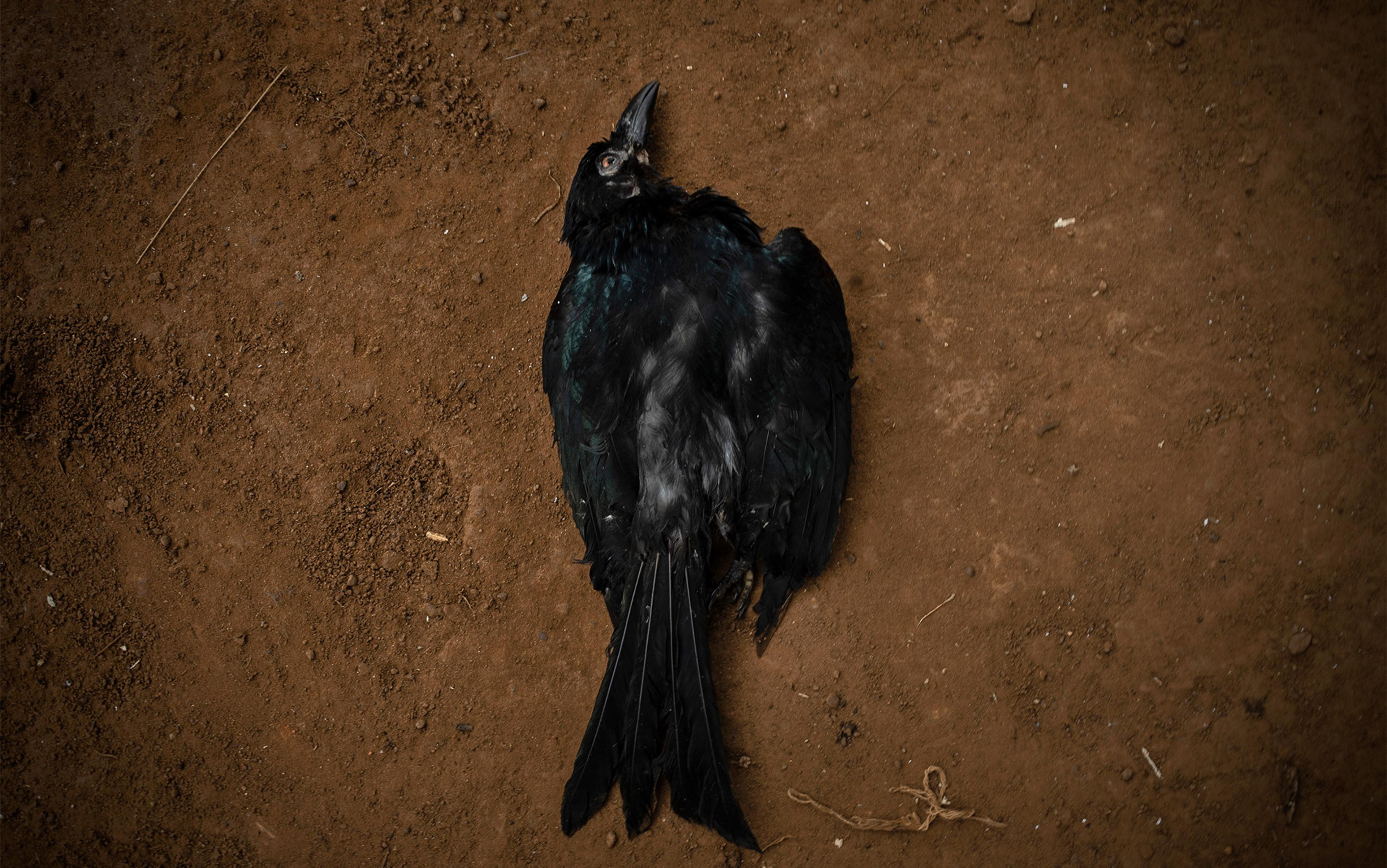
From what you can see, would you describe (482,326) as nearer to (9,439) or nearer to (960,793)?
(9,439)

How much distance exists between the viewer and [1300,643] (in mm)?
→ 3148

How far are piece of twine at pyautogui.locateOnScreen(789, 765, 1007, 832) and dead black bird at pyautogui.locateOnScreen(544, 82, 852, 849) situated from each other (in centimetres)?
38

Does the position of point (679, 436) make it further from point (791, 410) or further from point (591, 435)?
point (791, 410)

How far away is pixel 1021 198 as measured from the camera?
3.33 metres

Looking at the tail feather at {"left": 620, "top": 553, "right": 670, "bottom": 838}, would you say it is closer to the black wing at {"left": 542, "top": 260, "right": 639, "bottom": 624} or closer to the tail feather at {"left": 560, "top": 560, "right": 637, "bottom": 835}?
the tail feather at {"left": 560, "top": 560, "right": 637, "bottom": 835}

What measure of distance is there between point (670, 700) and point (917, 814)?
121cm

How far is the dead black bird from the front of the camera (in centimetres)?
285

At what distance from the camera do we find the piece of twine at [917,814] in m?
3.10

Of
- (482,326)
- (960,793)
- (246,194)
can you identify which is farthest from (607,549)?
(246,194)

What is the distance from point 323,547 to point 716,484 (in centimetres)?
184

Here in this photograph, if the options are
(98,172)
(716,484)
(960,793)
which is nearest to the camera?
(716,484)

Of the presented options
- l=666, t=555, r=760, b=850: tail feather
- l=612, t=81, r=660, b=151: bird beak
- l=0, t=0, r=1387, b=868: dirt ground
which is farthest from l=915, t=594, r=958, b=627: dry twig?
l=612, t=81, r=660, b=151: bird beak

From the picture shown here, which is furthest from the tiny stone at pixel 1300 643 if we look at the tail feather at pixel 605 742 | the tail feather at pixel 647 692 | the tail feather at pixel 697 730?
the tail feather at pixel 605 742

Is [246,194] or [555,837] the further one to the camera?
[246,194]
